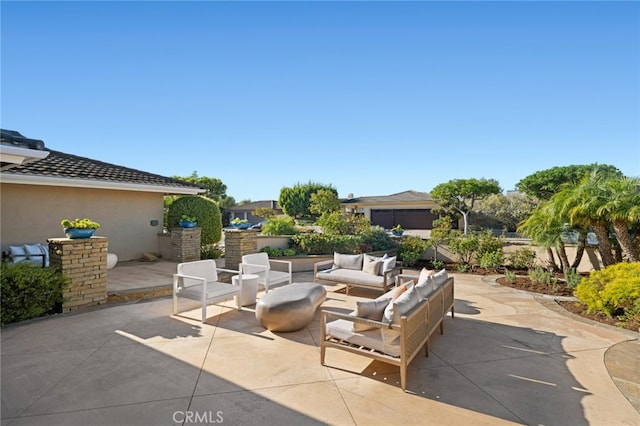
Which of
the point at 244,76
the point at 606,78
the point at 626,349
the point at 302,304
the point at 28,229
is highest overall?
the point at 244,76

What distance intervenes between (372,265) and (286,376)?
14.2 feet

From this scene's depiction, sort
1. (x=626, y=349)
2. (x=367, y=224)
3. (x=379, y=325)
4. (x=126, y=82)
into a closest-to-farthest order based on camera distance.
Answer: (x=379, y=325) → (x=626, y=349) → (x=126, y=82) → (x=367, y=224)

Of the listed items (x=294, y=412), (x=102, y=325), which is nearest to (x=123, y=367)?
(x=102, y=325)

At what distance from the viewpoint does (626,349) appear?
14.4ft

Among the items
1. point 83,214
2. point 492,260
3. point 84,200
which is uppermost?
point 84,200

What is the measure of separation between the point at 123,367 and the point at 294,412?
2287 mm

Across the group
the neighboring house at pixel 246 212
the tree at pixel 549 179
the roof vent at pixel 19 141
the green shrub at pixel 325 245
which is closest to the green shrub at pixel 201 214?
the green shrub at pixel 325 245

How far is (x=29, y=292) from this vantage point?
5.34 m

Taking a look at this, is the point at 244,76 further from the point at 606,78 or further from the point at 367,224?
the point at 606,78

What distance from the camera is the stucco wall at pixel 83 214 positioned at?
819 cm

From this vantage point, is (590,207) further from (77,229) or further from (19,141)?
(77,229)

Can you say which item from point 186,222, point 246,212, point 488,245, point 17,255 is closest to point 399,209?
point 488,245

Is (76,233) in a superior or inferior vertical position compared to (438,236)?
superior

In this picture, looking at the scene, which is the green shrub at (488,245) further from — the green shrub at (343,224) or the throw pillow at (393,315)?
the throw pillow at (393,315)
